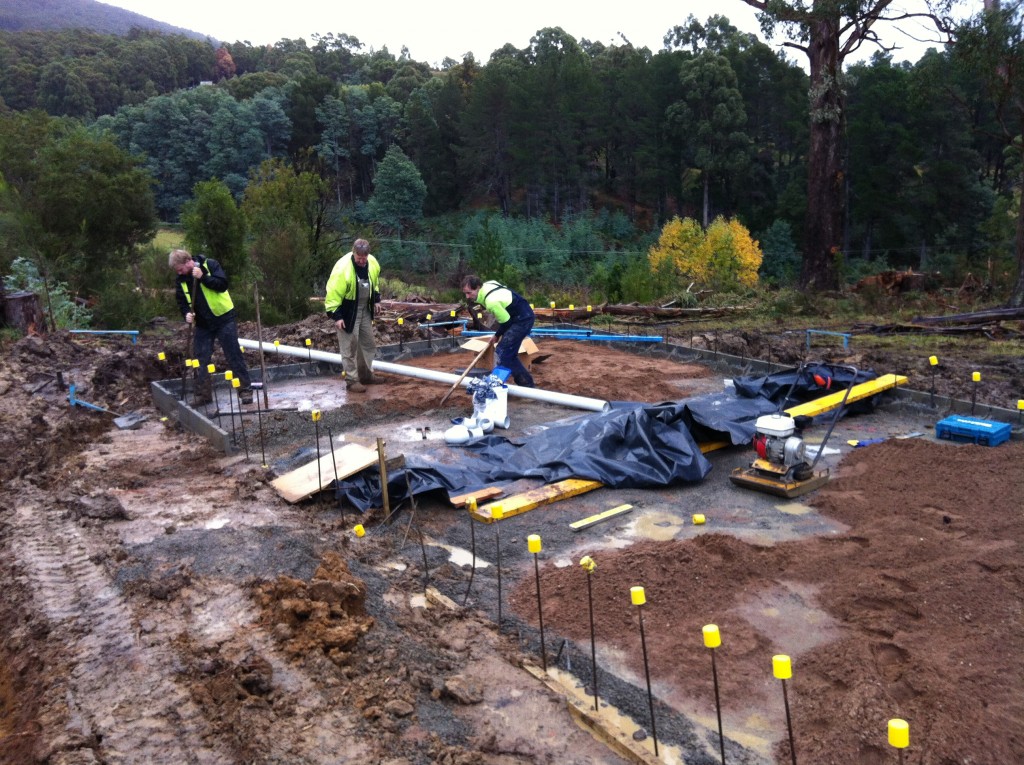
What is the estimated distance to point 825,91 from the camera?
58.6 feet

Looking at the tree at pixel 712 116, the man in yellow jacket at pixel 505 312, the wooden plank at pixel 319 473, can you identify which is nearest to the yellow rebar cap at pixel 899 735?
the wooden plank at pixel 319 473

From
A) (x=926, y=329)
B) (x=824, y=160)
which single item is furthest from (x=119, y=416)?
(x=824, y=160)

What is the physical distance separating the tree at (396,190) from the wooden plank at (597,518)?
44164 millimetres

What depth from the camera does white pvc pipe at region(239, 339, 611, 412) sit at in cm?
817

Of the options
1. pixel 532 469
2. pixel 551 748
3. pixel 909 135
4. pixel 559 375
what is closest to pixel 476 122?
pixel 909 135

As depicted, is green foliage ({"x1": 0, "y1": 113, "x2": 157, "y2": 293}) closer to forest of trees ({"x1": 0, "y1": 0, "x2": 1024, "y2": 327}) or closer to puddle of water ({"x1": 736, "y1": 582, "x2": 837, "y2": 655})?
forest of trees ({"x1": 0, "y1": 0, "x2": 1024, "y2": 327})

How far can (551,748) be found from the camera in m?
3.31

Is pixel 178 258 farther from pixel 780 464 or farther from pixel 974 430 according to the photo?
pixel 974 430

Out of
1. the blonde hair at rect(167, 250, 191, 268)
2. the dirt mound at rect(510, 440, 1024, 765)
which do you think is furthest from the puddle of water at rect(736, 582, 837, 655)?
the blonde hair at rect(167, 250, 191, 268)

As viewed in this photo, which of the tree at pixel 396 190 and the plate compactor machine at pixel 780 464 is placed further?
the tree at pixel 396 190

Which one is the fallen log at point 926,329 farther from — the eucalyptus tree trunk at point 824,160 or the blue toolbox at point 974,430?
the blue toolbox at point 974,430

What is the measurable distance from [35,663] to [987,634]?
4.57m

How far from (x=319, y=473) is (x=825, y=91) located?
16.0m

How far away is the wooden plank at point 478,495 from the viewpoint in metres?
6.01
